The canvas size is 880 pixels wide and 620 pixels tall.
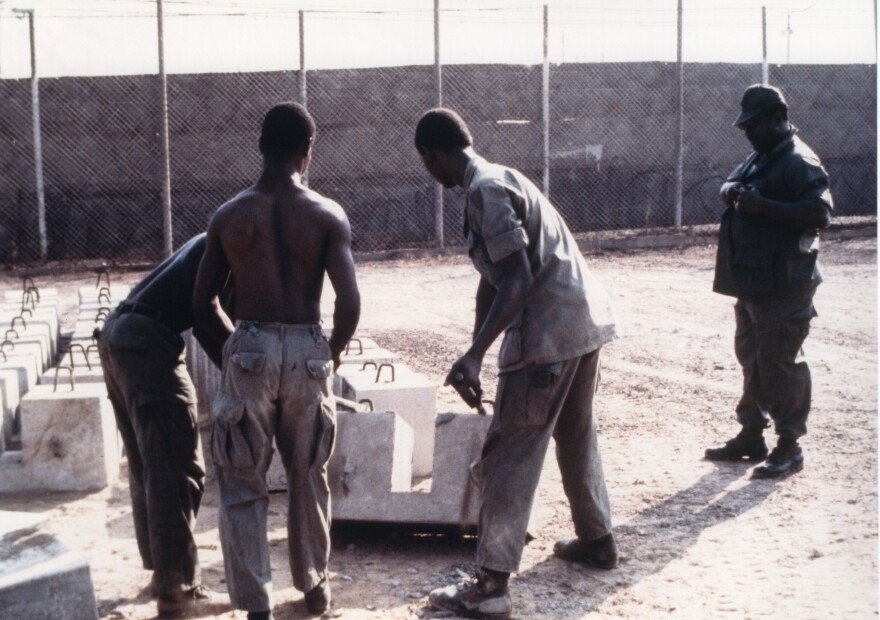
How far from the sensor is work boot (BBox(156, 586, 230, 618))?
4.23 metres

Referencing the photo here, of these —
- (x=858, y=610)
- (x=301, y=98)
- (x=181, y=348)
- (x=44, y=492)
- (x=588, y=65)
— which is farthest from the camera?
(x=588, y=65)

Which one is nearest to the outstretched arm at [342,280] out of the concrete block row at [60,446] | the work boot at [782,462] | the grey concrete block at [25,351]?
the concrete block row at [60,446]

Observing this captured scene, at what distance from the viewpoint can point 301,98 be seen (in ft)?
52.4

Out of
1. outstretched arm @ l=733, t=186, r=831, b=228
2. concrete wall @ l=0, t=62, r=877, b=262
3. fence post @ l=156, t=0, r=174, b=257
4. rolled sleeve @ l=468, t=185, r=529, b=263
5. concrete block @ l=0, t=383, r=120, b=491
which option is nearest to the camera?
rolled sleeve @ l=468, t=185, r=529, b=263

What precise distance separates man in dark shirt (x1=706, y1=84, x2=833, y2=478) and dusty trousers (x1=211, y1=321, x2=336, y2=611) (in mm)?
2753

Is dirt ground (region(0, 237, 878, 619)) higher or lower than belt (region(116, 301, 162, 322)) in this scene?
lower

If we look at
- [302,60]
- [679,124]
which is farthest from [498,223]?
[679,124]

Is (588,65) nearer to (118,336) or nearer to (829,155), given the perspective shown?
(829,155)

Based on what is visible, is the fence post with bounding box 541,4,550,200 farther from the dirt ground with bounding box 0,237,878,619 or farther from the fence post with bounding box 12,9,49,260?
the dirt ground with bounding box 0,237,878,619

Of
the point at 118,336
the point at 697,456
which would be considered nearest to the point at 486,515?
the point at 118,336

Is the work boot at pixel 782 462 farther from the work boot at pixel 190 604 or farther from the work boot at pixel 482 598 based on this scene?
the work boot at pixel 190 604

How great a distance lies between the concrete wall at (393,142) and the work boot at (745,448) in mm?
10788

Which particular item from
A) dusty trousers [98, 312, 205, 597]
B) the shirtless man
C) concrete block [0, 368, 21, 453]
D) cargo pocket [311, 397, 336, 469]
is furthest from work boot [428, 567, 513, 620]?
concrete block [0, 368, 21, 453]

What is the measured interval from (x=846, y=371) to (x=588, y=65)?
10.3m
